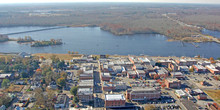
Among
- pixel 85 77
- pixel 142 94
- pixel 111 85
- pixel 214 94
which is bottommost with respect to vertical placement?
pixel 214 94

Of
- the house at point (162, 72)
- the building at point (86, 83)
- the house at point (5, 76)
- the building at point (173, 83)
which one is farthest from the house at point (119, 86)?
the house at point (5, 76)

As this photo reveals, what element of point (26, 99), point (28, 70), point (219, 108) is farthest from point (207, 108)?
point (28, 70)

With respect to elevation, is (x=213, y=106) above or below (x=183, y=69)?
below

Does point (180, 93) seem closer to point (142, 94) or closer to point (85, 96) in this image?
point (142, 94)

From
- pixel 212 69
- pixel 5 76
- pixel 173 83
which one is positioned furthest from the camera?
pixel 212 69

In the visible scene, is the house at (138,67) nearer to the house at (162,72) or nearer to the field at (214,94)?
the house at (162,72)

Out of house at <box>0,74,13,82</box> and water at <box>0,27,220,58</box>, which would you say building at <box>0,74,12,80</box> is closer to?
house at <box>0,74,13,82</box>

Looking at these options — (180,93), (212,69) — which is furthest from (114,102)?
(212,69)
